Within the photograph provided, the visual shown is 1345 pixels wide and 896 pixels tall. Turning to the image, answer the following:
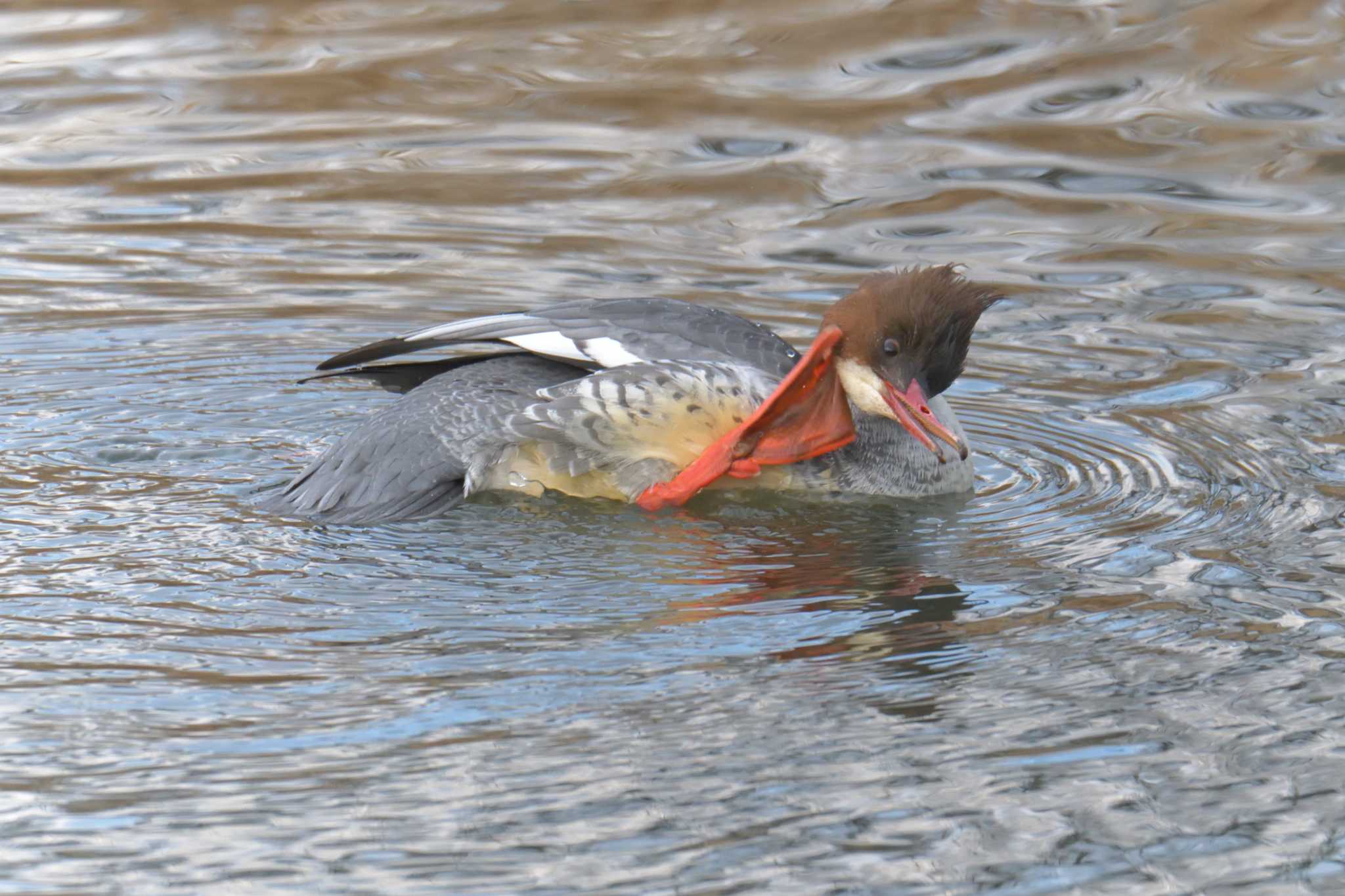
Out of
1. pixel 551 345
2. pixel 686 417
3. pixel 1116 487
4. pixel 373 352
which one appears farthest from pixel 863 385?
pixel 373 352

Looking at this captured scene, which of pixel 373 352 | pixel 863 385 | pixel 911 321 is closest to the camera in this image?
pixel 911 321

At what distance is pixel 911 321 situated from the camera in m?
5.45

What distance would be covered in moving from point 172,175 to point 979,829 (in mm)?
6709

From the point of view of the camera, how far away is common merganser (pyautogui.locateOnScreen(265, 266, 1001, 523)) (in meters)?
5.44

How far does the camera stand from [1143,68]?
9719 mm

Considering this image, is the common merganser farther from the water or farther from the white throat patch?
the water

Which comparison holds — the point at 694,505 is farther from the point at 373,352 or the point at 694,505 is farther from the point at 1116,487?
the point at 1116,487

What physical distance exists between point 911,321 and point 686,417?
2.20 feet

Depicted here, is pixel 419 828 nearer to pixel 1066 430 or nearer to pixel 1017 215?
pixel 1066 430

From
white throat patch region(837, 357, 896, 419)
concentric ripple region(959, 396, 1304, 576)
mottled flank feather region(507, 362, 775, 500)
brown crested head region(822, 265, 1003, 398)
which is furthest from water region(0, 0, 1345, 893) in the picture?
brown crested head region(822, 265, 1003, 398)

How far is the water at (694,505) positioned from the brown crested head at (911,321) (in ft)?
1.35

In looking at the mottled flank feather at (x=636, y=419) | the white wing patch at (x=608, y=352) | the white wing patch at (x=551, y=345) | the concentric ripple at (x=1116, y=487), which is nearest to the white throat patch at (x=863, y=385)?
the mottled flank feather at (x=636, y=419)

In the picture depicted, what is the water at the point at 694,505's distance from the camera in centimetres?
353

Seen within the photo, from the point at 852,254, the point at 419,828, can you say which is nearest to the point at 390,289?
the point at 852,254
